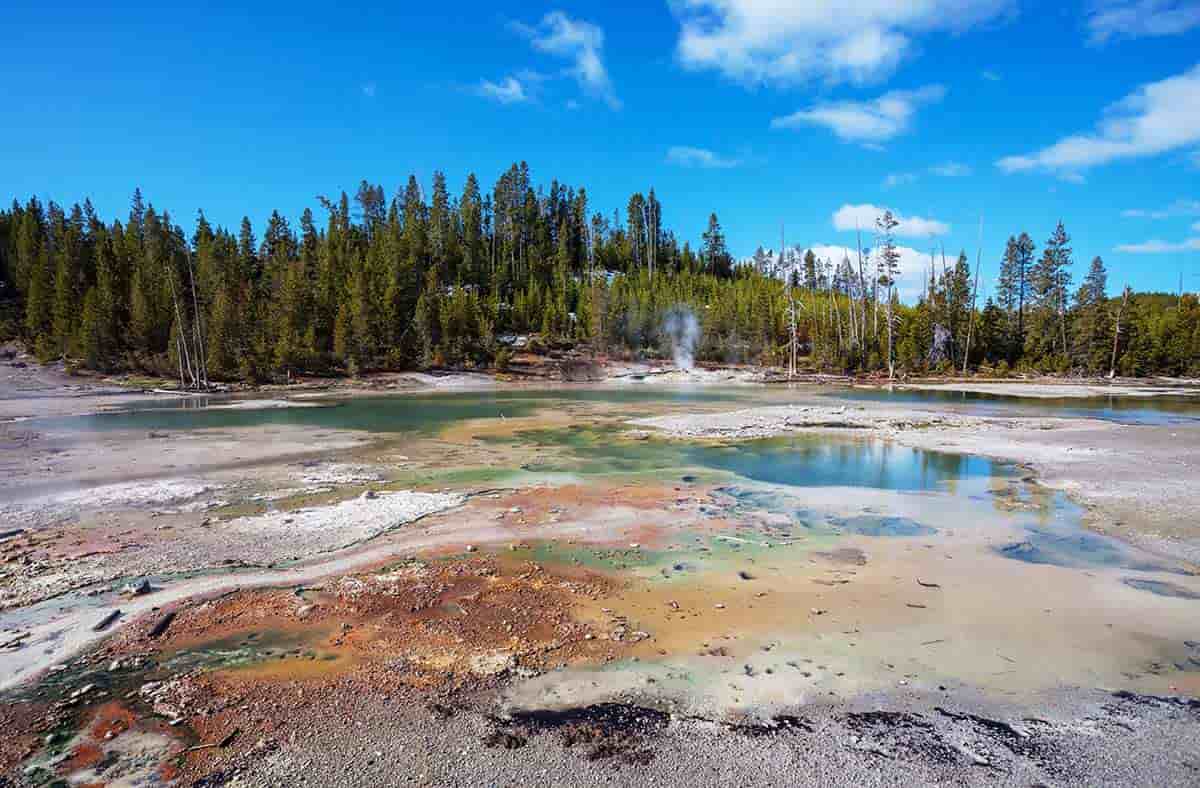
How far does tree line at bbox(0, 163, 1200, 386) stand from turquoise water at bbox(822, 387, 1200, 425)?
79.4ft

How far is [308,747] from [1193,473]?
2077 cm

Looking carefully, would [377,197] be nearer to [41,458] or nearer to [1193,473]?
[41,458]

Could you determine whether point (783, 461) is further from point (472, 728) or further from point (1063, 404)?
point (1063, 404)

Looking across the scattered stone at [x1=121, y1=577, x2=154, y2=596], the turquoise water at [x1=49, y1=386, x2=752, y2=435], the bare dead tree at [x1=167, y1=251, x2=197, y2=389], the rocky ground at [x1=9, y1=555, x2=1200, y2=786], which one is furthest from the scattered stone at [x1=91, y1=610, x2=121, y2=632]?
the bare dead tree at [x1=167, y1=251, x2=197, y2=389]

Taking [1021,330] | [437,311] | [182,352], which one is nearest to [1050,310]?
[1021,330]

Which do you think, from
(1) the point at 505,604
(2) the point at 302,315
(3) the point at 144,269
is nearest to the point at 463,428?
(1) the point at 505,604

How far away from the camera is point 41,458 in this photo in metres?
19.5

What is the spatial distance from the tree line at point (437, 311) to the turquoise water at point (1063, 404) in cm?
2420

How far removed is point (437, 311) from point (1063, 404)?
62.2 metres

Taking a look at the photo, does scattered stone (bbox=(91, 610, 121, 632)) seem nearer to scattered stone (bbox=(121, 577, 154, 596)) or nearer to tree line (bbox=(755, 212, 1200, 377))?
scattered stone (bbox=(121, 577, 154, 596))

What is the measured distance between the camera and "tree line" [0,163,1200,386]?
65125 millimetres

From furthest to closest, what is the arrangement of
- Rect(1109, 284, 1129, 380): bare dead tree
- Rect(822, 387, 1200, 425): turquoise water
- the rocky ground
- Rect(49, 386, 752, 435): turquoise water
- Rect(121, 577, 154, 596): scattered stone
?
Rect(1109, 284, 1129, 380): bare dead tree
Rect(822, 387, 1200, 425): turquoise water
Rect(49, 386, 752, 435): turquoise water
Rect(121, 577, 154, 596): scattered stone
the rocky ground

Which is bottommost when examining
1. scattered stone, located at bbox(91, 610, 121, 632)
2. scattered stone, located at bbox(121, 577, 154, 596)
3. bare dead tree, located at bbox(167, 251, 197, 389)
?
scattered stone, located at bbox(91, 610, 121, 632)

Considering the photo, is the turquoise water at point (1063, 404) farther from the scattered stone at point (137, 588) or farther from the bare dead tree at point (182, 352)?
the bare dead tree at point (182, 352)
